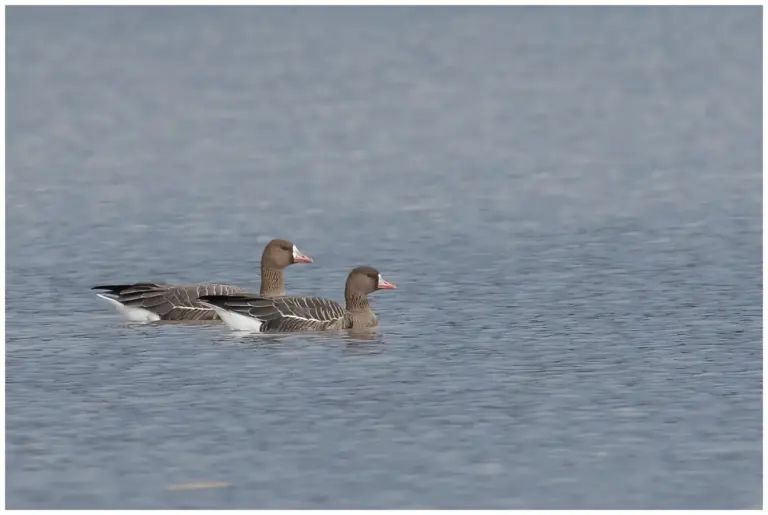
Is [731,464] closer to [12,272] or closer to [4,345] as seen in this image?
[4,345]

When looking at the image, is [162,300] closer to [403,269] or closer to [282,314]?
[282,314]

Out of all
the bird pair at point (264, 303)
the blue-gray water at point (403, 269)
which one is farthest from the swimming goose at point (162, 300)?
the blue-gray water at point (403, 269)

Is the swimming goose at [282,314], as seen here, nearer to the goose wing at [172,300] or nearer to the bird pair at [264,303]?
the bird pair at [264,303]

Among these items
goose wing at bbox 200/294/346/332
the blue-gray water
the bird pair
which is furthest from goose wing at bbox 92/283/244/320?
goose wing at bbox 200/294/346/332

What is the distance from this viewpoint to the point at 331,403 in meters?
16.8

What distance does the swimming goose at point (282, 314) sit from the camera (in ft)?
67.5

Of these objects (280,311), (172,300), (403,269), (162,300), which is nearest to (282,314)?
(280,311)

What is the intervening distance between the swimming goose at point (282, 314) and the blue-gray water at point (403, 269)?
27 centimetres

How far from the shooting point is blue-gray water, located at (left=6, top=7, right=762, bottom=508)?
581 inches

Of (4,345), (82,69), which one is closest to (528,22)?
(82,69)

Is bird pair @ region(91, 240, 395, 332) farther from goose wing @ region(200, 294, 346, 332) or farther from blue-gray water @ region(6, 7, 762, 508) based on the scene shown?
blue-gray water @ region(6, 7, 762, 508)

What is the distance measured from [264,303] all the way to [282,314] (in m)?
0.24

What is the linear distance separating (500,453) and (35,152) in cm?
2175

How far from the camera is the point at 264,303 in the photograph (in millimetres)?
20703
